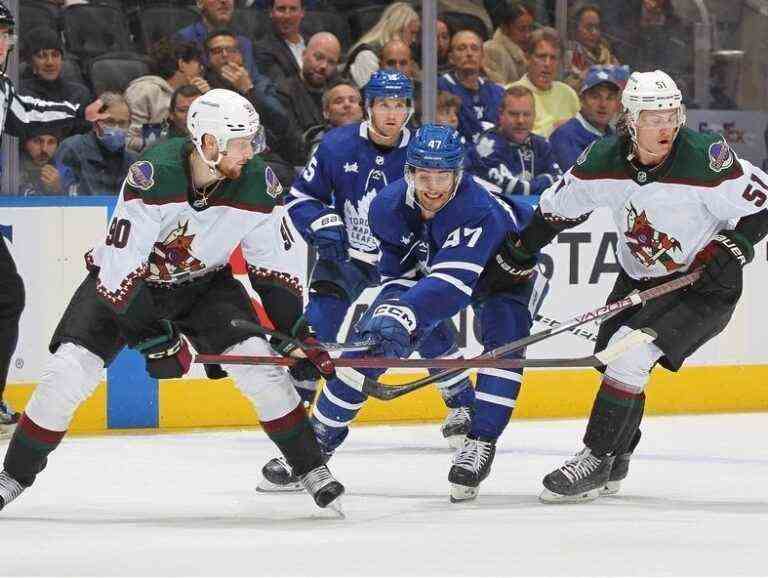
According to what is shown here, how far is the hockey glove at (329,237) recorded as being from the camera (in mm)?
5727

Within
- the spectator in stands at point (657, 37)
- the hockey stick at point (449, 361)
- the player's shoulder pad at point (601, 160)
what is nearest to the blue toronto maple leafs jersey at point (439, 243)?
the hockey stick at point (449, 361)

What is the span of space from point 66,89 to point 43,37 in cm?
20

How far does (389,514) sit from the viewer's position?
4.55m

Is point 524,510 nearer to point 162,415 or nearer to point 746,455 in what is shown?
point 746,455

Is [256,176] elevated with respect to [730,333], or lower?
elevated

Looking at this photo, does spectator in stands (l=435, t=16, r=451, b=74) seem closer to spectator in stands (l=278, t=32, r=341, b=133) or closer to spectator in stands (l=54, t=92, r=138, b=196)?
spectator in stands (l=278, t=32, r=341, b=133)

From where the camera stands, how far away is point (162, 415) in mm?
6418

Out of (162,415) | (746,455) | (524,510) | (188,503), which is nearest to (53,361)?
(188,503)

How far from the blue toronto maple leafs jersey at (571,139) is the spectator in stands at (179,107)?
1.49m

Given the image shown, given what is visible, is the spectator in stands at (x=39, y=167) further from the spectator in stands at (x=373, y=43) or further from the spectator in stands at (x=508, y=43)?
the spectator in stands at (x=508, y=43)

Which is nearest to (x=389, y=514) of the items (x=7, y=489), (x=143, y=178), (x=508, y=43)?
(x=7, y=489)

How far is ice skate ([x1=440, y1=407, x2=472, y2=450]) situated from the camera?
5.90m

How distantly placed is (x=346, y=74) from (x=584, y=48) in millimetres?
1045

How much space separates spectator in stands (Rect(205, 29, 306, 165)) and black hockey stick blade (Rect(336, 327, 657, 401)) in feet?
6.84
